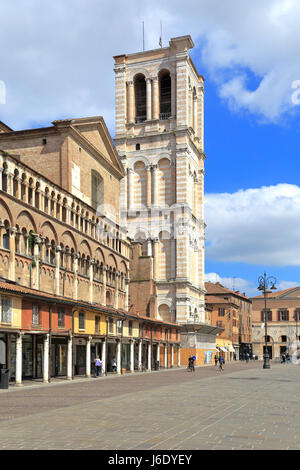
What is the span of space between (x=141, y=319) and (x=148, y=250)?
79.9 feet

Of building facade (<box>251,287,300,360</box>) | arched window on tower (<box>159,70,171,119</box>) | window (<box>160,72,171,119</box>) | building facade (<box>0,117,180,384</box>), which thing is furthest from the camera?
building facade (<box>251,287,300,360</box>)

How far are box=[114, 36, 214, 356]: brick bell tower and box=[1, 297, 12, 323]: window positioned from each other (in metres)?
41.9

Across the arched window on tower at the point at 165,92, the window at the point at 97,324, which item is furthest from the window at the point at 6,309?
the arched window on tower at the point at 165,92

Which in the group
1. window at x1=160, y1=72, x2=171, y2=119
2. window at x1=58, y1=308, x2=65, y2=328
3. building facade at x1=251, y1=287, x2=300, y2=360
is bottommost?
building facade at x1=251, y1=287, x2=300, y2=360

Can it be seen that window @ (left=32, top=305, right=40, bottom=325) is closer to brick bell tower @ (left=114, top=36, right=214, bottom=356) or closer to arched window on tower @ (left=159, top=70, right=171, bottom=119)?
brick bell tower @ (left=114, top=36, right=214, bottom=356)

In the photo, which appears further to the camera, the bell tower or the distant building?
the distant building

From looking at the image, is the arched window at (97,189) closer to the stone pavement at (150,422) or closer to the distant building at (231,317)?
the stone pavement at (150,422)

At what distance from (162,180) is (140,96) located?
13.0m

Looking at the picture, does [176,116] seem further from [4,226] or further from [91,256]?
[4,226]

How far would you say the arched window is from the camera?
54.7 m

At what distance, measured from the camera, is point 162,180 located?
77625mm

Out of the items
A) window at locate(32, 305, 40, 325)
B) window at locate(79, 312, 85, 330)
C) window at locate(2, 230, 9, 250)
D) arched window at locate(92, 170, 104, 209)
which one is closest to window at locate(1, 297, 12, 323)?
window at locate(32, 305, 40, 325)
